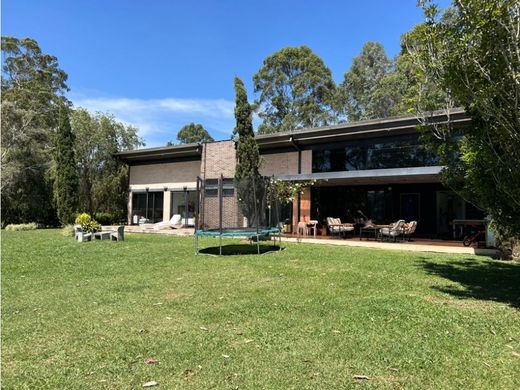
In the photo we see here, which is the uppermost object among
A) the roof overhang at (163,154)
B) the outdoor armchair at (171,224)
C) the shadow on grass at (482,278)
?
the roof overhang at (163,154)

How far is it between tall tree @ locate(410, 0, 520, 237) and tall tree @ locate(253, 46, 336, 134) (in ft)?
119

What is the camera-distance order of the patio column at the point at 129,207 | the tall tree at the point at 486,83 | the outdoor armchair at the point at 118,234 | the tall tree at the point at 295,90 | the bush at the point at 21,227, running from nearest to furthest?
the tall tree at the point at 486,83
the outdoor armchair at the point at 118,234
the bush at the point at 21,227
the patio column at the point at 129,207
the tall tree at the point at 295,90

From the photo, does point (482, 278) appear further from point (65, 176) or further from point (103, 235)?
point (65, 176)

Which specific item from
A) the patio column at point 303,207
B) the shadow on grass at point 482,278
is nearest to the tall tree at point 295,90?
the patio column at point 303,207

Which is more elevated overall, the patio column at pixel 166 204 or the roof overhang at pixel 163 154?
the roof overhang at pixel 163 154

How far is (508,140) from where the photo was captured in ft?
22.6

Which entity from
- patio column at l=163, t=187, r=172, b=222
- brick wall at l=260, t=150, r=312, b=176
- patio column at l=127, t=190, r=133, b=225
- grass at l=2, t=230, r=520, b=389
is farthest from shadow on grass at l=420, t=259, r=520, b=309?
patio column at l=127, t=190, r=133, b=225

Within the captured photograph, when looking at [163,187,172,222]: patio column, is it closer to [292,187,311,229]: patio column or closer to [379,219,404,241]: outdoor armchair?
[292,187,311,229]: patio column

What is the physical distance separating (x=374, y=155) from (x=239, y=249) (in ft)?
27.6

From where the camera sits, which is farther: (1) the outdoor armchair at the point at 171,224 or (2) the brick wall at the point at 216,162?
(2) the brick wall at the point at 216,162

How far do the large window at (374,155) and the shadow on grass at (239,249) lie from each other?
7.00 meters

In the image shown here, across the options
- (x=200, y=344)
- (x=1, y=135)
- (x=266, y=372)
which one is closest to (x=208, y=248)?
(x=200, y=344)

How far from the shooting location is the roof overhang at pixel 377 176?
615 inches

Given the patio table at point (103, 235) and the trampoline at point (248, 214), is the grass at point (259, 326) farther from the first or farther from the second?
the patio table at point (103, 235)
